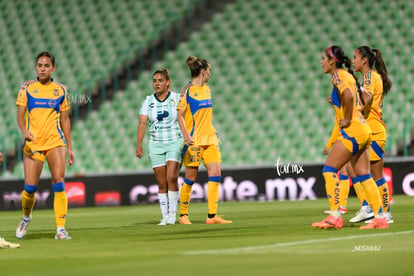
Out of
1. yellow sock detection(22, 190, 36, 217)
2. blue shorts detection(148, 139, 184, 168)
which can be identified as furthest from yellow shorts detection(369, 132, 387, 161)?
yellow sock detection(22, 190, 36, 217)

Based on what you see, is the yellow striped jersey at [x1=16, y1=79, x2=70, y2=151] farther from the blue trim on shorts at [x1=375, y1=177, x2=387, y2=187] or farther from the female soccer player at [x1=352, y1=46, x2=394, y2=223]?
the blue trim on shorts at [x1=375, y1=177, x2=387, y2=187]

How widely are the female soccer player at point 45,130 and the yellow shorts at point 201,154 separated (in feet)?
7.54

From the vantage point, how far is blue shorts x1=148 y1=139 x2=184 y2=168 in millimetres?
11281

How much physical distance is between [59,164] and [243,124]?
11283mm

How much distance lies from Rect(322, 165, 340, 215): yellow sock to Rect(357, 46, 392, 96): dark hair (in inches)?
50.2

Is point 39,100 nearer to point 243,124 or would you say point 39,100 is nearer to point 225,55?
point 243,124

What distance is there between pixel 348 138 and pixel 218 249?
7.29 ft

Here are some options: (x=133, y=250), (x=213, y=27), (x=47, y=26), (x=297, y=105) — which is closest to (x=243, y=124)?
(x=297, y=105)

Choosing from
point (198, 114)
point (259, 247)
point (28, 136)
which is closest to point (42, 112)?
point (28, 136)

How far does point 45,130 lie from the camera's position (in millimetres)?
9117

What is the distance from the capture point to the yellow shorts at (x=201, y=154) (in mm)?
11086

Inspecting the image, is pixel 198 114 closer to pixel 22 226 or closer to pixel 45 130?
pixel 45 130

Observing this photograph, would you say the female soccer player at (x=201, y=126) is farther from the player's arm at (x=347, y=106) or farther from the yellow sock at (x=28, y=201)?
the player's arm at (x=347, y=106)

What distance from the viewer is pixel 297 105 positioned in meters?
20.2
